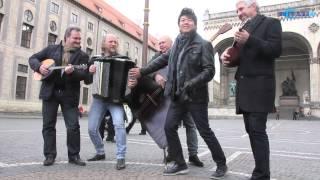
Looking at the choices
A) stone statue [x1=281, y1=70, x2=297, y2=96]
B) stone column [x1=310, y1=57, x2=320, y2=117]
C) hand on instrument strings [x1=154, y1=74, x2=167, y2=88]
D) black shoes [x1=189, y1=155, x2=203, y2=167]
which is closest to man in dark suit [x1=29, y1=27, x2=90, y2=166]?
hand on instrument strings [x1=154, y1=74, x2=167, y2=88]

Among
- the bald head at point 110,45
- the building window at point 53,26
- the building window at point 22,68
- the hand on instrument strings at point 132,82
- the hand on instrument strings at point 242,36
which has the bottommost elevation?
the hand on instrument strings at point 132,82

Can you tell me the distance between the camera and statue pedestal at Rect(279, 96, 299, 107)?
53522mm

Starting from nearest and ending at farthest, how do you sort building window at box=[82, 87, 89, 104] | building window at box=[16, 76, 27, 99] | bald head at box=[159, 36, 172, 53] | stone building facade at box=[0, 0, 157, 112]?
bald head at box=[159, 36, 172, 53] < stone building facade at box=[0, 0, 157, 112] < building window at box=[16, 76, 27, 99] < building window at box=[82, 87, 89, 104]

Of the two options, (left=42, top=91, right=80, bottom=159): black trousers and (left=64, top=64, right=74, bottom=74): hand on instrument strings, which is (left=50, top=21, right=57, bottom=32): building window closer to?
(left=42, top=91, right=80, bottom=159): black trousers

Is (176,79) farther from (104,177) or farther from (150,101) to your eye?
(104,177)

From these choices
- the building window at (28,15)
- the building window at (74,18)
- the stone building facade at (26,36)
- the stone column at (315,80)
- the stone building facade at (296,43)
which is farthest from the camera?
the stone building facade at (296,43)

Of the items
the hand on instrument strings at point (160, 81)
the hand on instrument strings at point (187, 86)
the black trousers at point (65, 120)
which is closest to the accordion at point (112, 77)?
the hand on instrument strings at point (160, 81)

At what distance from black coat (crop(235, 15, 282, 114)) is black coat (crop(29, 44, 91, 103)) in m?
2.49

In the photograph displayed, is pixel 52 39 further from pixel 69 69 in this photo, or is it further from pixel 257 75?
pixel 257 75

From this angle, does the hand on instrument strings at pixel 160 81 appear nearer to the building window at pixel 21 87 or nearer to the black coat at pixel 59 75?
the black coat at pixel 59 75

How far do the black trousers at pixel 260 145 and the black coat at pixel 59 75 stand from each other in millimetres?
2704

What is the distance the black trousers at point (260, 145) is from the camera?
4383mm

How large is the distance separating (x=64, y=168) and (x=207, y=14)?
184 feet

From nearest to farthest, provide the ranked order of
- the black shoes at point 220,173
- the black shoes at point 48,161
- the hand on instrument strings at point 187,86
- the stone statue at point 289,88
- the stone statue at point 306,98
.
Result: the black shoes at point 220,173 → the hand on instrument strings at point 187,86 → the black shoes at point 48,161 → the stone statue at point 306,98 → the stone statue at point 289,88
